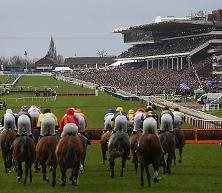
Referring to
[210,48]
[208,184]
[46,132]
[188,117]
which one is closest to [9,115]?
[46,132]

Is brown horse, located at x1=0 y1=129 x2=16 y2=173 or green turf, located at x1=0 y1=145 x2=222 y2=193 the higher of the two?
brown horse, located at x1=0 y1=129 x2=16 y2=173

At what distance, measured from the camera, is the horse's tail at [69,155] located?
14.6 meters

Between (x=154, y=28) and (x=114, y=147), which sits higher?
(x=154, y=28)

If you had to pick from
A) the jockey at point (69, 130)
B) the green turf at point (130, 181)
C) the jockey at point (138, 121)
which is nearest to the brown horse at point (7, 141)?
the green turf at point (130, 181)

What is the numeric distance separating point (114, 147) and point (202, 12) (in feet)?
425

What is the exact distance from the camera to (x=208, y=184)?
1574 centimetres

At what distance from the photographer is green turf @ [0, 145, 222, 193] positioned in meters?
14.8

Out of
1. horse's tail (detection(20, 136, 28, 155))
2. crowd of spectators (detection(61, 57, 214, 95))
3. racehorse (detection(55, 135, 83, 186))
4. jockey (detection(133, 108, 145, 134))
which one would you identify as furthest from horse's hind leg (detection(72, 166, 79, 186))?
crowd of spectators (detection(61, 57, 214, 95))

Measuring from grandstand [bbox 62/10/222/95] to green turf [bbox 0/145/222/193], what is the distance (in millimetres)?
69056

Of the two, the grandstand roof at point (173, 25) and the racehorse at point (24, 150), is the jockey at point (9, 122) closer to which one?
the racehorse at point (24, 150)

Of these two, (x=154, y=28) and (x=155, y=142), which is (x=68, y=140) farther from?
(x=154, y=28)

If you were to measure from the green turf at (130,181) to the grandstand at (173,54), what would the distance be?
6906 centimetres

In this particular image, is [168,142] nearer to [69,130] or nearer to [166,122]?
→ [166,122]

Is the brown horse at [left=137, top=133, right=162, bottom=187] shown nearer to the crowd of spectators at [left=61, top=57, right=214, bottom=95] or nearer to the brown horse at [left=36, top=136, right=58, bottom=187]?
the brown horse at [left=36, top=136, right=58, bottom=187]
